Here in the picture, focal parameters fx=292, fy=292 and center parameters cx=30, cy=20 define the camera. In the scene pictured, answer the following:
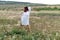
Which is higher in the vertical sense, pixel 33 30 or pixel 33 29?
pixel 33 30

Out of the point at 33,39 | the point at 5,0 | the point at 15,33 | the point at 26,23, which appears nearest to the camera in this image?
the point at 33,39

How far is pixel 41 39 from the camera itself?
10352 mm

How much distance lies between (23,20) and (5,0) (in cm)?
6014

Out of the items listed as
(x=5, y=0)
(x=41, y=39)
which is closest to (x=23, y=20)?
(x=41, y=39)

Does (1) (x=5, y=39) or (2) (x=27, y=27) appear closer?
(1) (x=5, y=39)

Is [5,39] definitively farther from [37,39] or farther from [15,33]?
[15,33]

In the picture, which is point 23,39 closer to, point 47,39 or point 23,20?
point 47,39

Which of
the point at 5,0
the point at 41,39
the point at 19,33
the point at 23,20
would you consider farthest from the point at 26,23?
the point at 5,0

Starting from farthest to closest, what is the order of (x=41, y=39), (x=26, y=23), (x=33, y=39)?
1. (x=26, y=23)
2. (x=41, y=39)
3. (x=33, y=39)

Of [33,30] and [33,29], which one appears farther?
[33,29]

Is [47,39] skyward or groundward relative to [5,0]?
skyward

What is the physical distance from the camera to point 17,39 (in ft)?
32.1

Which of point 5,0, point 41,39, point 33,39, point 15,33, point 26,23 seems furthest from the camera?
point 5,0

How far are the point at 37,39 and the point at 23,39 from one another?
1.66 feet
